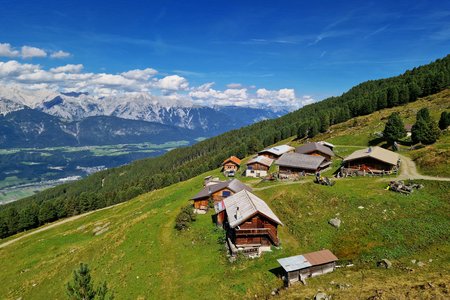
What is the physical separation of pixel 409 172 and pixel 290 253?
A: 39817 mm

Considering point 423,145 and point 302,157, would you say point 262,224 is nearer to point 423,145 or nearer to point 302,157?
point 302,157

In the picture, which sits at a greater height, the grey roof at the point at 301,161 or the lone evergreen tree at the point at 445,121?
the lone evergreen tree at the point at 445,121

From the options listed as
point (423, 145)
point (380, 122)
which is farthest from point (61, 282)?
point (380, 122)

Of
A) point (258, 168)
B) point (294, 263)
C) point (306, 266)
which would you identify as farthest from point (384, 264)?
point (258, 168)

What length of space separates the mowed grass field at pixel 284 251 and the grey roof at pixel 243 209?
412 cm

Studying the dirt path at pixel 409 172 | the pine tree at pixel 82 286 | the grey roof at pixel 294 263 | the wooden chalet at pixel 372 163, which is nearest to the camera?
the pine tree at pixel 82 286

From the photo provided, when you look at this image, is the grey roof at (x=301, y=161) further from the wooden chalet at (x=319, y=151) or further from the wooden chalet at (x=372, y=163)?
the wooden chalet at (x=319, y=151)

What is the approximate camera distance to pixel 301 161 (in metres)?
82.6

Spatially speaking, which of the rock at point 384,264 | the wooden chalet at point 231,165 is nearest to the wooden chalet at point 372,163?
the rock at point 384,264

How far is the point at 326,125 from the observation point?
144875mm

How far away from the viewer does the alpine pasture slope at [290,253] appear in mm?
33988

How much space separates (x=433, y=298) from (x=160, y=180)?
487 ft

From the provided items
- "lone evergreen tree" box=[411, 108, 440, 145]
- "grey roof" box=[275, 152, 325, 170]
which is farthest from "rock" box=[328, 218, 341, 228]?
"lone evergreen tree" box=[411, 108, 440, 145]

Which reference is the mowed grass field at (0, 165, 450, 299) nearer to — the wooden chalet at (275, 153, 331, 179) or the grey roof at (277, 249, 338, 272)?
the grey roof at (277, 249, 338, 272)
